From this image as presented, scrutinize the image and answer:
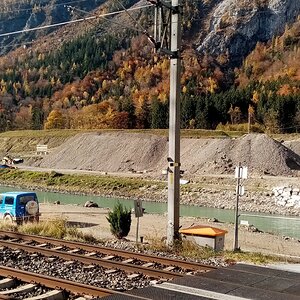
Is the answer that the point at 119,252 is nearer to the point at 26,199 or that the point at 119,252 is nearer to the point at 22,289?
the point at 22,289

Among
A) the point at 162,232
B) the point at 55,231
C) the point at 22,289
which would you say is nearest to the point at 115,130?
the point at 162,232

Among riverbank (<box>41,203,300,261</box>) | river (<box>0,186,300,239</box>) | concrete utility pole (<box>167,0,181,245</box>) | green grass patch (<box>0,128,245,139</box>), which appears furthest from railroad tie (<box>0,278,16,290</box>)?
green grass patch (<box>0,128,245,139</box>)

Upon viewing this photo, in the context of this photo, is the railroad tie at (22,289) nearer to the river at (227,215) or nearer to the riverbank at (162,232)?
the riverbank at (162,232)

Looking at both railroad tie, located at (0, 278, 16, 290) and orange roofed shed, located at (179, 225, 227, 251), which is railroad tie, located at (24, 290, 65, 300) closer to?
railroad tie, located at (0, 278, 16, 290)

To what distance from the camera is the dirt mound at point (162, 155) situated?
196 ft

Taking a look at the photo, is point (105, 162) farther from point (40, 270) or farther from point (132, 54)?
point (132, 54)

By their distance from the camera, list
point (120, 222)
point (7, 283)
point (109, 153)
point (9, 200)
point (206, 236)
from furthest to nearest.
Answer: point (109, 153) → point (9, 200) → point (120, 222) → point (206, 236) → point (7, 283)

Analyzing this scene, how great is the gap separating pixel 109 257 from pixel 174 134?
14.7 ft

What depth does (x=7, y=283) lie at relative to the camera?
9.96 m

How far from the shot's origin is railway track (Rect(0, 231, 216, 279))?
11.2m

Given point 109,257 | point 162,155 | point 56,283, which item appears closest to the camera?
point 56,283

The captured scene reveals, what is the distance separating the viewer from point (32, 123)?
5433 inches

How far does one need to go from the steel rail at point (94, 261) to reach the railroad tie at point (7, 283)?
2.35 meters

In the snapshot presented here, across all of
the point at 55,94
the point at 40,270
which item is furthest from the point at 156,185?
the point at 55,94
